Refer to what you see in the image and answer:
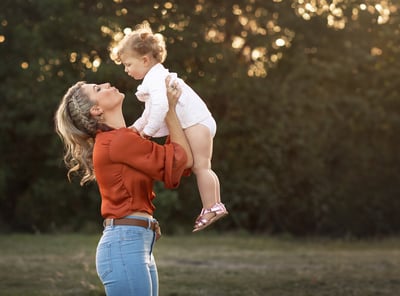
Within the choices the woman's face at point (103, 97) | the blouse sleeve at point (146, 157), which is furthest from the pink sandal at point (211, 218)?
the woman's face at point (103, 97)

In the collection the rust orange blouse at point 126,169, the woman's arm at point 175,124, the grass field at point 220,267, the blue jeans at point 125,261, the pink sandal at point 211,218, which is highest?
the woman's arm at point 175,124

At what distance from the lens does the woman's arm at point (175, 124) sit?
3969 millimetres

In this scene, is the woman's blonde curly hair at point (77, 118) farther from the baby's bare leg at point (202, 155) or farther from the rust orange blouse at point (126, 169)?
the baby's bare leg at point (202, 155)

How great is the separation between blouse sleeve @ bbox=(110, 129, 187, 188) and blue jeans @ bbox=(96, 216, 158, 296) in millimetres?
212

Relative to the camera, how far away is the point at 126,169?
3736 millimetres

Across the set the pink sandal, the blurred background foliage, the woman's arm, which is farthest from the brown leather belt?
the blurred background foliage

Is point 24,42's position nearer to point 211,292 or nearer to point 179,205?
point 179,205

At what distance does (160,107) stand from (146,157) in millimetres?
503

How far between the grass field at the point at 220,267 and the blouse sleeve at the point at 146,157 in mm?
3965

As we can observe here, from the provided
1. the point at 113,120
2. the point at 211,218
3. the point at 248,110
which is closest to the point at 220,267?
the point at 211,218

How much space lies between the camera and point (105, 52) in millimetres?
14797

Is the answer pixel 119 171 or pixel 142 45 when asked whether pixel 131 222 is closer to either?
pixel 119 171

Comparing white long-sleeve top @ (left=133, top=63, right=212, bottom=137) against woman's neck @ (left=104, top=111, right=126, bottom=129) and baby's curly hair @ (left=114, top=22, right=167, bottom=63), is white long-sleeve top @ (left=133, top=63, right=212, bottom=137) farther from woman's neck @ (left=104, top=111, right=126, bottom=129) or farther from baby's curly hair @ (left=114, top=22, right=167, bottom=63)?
woman's neck @ (left=104, top=111, right=126, bottom=129)

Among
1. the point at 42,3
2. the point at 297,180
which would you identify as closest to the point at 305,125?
the point at 297,180
